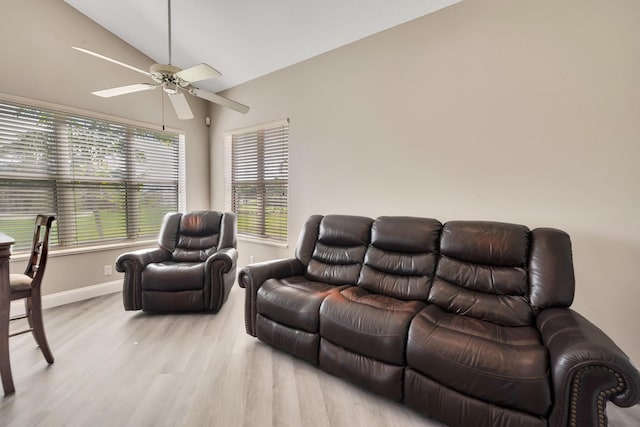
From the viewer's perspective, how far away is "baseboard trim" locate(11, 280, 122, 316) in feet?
9.18

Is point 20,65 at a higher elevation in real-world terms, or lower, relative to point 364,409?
higher

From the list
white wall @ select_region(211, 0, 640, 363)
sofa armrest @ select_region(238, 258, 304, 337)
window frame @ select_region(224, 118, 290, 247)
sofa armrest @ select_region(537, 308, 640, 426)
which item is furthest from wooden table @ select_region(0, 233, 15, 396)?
sofa armrest @ select_region(537, 308, 640, 426)

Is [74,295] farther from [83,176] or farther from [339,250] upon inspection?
[339,250]

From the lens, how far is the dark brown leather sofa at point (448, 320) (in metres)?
1.20

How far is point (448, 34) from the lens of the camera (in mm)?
2369

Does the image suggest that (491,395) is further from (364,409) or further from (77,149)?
(77,149)

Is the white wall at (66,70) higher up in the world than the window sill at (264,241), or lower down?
higher up

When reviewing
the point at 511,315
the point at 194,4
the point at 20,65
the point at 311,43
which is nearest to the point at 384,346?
the point at 511,315

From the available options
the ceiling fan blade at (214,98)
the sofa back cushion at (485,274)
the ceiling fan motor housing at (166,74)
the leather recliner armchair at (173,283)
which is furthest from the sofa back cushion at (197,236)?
the sofa back cushion at (485,274)

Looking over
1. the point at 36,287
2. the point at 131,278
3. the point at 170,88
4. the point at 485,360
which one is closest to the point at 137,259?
the point at 131,278

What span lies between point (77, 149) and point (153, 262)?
1.64m

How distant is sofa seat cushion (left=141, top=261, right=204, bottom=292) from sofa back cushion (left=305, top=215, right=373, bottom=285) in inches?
46.1

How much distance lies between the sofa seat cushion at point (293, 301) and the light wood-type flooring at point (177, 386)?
1.09 ft

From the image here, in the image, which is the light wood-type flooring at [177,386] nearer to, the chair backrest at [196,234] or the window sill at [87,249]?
the window sill at [87,249]
